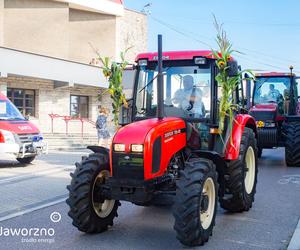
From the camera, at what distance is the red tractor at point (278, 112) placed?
40.1 ft

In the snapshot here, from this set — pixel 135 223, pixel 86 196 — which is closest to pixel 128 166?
pixel 86 196

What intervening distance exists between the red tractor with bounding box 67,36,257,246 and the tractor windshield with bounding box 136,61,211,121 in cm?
1

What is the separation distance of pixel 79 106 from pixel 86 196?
21.1 meters

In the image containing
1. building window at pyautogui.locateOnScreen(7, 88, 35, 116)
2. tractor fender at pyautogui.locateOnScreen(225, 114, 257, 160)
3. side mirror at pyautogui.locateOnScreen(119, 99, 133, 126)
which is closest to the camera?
tractor fender at pyautogui.locateOnScreen(225, 114, 257, 160)

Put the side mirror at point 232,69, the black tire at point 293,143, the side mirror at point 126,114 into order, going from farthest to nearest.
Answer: the black tire at point 293,143
the side mirror at point 126,114
the side mirror at point 232,69

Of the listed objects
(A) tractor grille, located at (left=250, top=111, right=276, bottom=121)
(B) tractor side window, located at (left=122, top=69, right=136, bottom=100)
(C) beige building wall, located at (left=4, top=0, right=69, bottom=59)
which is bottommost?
(A) tractor grille, located at (left=250, top=111, right=276, bottom=121)

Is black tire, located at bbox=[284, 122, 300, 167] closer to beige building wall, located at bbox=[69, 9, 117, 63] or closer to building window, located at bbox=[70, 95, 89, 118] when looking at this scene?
building window, located at bbox=[70, 95, 89, 118]

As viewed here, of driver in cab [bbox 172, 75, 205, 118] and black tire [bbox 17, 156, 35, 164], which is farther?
black tire [bbox 17, 156, 35, 164]

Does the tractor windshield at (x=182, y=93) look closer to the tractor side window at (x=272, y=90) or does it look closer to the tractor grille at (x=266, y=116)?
the tractor grille at (x=266, y=116)

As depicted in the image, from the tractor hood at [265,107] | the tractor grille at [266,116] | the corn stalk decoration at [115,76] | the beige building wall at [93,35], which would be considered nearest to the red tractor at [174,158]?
the corn stalk decoration at [115,76]

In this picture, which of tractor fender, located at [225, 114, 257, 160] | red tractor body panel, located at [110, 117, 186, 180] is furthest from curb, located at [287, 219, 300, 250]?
red tractor body panel, located at [110, 117, 186, 180]

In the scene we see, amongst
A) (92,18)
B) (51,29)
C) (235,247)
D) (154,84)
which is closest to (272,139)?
(154,84)

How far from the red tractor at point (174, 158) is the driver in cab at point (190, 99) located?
1cm

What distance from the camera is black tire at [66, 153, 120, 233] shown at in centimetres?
559
